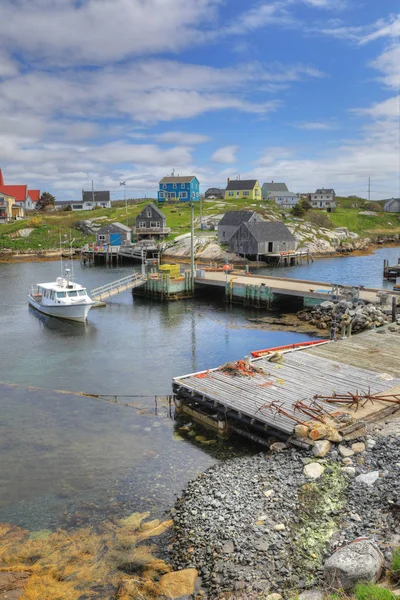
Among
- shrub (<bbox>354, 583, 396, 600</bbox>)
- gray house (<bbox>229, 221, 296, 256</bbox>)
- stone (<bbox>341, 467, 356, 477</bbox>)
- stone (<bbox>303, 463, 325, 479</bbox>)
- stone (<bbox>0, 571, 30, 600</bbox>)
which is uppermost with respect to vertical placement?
gray house (<bbox>229, 221, 296, 256</bbox>)

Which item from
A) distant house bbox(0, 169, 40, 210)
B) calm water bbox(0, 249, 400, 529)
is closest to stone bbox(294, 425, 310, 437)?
calm water bbox(0, 249, 400, 529)

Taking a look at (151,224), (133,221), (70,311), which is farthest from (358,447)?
(133,221)

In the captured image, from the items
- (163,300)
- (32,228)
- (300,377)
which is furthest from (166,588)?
(32,228)

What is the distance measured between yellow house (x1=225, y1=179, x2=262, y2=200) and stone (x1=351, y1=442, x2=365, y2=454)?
126 m

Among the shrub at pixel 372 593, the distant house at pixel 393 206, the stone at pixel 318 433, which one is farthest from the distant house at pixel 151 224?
the distant house at pixel 393 206

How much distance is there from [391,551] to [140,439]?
1071 centimetres

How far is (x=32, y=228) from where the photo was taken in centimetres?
10456

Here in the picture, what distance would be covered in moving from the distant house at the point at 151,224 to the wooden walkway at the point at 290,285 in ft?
134

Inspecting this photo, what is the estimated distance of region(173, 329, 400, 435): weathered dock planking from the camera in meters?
18.0

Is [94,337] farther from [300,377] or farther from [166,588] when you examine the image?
[166,588]

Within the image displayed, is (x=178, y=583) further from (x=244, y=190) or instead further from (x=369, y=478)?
(x=244, y=190)

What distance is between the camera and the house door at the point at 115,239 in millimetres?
88750

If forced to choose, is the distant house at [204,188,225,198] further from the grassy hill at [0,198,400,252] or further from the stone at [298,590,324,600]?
the stone at [298,590,324,600]

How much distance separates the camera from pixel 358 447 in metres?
15.5
